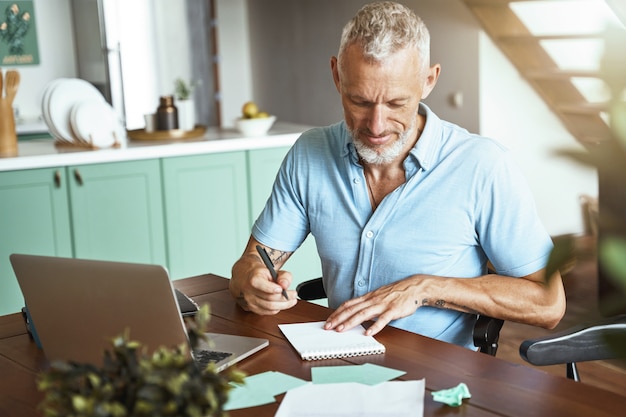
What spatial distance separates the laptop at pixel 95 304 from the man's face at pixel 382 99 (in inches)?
27.3

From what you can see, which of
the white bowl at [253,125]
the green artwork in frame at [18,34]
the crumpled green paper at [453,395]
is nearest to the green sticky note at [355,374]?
the crumpled green paper at [453,395]

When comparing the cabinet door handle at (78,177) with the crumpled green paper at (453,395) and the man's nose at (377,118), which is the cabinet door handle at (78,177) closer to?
the man's nose at (377,118)

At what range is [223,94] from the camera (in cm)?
759

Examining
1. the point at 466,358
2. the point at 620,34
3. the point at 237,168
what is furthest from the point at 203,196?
the point at 620,34

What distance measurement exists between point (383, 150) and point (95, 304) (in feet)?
2.88

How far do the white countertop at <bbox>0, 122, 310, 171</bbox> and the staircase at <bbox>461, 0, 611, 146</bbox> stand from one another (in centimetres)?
169

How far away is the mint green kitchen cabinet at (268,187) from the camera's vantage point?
392 centimetres

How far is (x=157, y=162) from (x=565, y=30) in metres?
2.97

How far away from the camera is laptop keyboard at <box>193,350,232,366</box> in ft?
5.08

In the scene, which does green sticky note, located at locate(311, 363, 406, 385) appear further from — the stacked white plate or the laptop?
the stacked white plate

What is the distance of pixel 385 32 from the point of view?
1.85 m

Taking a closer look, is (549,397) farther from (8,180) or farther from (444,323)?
(8,180)

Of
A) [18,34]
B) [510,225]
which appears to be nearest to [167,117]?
[510,225]

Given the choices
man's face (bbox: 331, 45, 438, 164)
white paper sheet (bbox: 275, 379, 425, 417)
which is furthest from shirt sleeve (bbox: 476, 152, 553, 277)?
white paper sheet (bbox: 275, 379, 425, 417)
